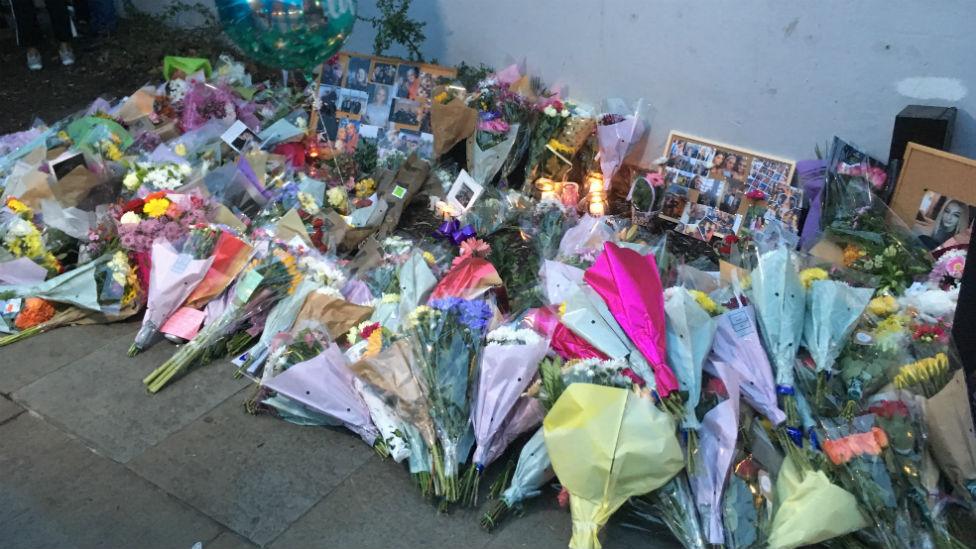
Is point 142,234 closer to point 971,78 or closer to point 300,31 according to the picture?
point 300,31

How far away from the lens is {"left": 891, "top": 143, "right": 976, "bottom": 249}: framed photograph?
439 cm

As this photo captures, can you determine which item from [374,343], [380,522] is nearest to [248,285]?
[374,343]

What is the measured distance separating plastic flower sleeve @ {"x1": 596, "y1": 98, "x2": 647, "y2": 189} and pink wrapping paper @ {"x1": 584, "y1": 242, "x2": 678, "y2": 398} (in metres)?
2.18

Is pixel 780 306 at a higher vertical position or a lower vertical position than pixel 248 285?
higher

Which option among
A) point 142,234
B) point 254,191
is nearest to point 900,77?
point 254,191

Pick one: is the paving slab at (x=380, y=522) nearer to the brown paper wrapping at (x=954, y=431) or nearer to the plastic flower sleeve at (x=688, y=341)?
the plastic flower sleeve at (x=688, y=341)

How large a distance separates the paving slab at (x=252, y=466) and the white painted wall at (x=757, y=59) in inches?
135

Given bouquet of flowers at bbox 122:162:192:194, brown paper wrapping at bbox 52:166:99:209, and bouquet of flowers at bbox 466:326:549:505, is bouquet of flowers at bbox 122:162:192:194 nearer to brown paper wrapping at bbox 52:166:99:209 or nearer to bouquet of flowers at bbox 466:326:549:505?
brown paper wrapping at bbox 52:166:99:209

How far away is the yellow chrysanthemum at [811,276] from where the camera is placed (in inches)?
149

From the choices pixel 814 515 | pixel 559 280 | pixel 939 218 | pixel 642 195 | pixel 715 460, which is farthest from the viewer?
pixel 642 195

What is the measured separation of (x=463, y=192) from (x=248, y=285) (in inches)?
78.7

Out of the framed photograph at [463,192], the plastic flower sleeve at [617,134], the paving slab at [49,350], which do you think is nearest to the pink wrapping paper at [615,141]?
the plastic flower sleeve at [617,134]

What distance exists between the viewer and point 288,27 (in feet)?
16.3

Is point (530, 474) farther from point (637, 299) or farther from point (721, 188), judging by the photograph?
point (721, 188)
